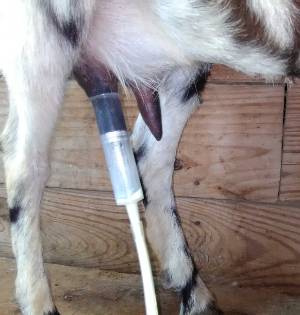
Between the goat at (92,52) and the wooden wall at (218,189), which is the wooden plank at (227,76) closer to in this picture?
the wooden wall at (218,189)

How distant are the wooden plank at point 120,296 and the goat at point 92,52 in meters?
0.22

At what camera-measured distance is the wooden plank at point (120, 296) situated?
1.35 meters

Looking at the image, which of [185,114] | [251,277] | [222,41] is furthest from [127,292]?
[222,41]

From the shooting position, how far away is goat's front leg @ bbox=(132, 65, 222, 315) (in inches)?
48.7

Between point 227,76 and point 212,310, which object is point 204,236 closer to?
point 212,310

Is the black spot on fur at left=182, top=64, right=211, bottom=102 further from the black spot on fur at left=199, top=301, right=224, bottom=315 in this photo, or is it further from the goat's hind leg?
the black spot on fur at left=199, top=301, right=224, bottom=315

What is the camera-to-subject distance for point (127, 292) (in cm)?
143

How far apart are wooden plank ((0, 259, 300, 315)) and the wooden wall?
0.03 m

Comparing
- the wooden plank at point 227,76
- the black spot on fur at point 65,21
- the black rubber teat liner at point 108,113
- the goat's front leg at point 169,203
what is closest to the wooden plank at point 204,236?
the goat's front leg at point 169,203

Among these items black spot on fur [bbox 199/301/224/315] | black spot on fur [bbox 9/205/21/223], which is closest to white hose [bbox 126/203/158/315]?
black spot on fur [bbox 9/205/21/223]

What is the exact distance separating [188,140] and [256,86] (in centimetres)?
19

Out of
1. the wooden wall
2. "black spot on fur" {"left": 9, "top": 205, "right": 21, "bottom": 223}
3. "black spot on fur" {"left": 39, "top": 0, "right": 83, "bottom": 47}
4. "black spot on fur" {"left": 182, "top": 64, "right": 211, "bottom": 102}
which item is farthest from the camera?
the wooden wall

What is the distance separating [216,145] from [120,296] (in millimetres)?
410

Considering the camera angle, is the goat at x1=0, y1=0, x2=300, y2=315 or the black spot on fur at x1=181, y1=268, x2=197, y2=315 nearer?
the goat at x1=0, y1=0, x2=300, y2=315
